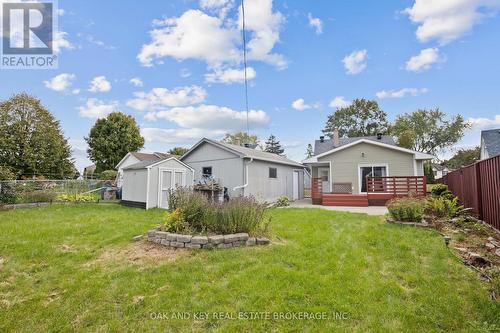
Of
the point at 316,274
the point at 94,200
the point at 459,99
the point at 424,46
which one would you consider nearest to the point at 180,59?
the point at 94,200

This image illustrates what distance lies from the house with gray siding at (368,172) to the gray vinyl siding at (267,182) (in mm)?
1865

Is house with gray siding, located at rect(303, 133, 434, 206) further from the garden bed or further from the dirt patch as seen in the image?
the dirt patch

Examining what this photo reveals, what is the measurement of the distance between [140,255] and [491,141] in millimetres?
23003

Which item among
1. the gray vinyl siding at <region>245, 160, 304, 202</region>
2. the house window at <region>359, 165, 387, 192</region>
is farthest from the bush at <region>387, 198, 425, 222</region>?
the house window at <region>359, 165, 387, 192</region>

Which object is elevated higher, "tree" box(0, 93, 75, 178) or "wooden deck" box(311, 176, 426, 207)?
"tree" box(0, 93, 75, 178)

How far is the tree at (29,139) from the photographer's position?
737 inches

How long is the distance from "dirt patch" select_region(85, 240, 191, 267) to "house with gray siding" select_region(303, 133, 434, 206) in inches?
421

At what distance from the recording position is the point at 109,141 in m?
28.8

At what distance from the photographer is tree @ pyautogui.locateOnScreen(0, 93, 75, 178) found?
61.4ft

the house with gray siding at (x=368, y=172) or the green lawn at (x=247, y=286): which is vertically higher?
the house with gray siding at (x=368, y=172)

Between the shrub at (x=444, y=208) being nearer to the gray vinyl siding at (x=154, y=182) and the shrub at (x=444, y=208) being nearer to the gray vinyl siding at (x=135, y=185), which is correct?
the gray vinyl siding at (x=154, y=182)

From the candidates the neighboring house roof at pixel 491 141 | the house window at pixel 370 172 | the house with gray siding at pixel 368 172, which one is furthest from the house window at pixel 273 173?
the neighboring house roof at pixel 491 141


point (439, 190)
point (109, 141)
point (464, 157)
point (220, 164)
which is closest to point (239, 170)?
point (220, 164)

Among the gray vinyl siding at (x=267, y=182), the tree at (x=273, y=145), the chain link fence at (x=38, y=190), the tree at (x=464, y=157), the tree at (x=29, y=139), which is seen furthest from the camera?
the tree at (x=273, y=145)
